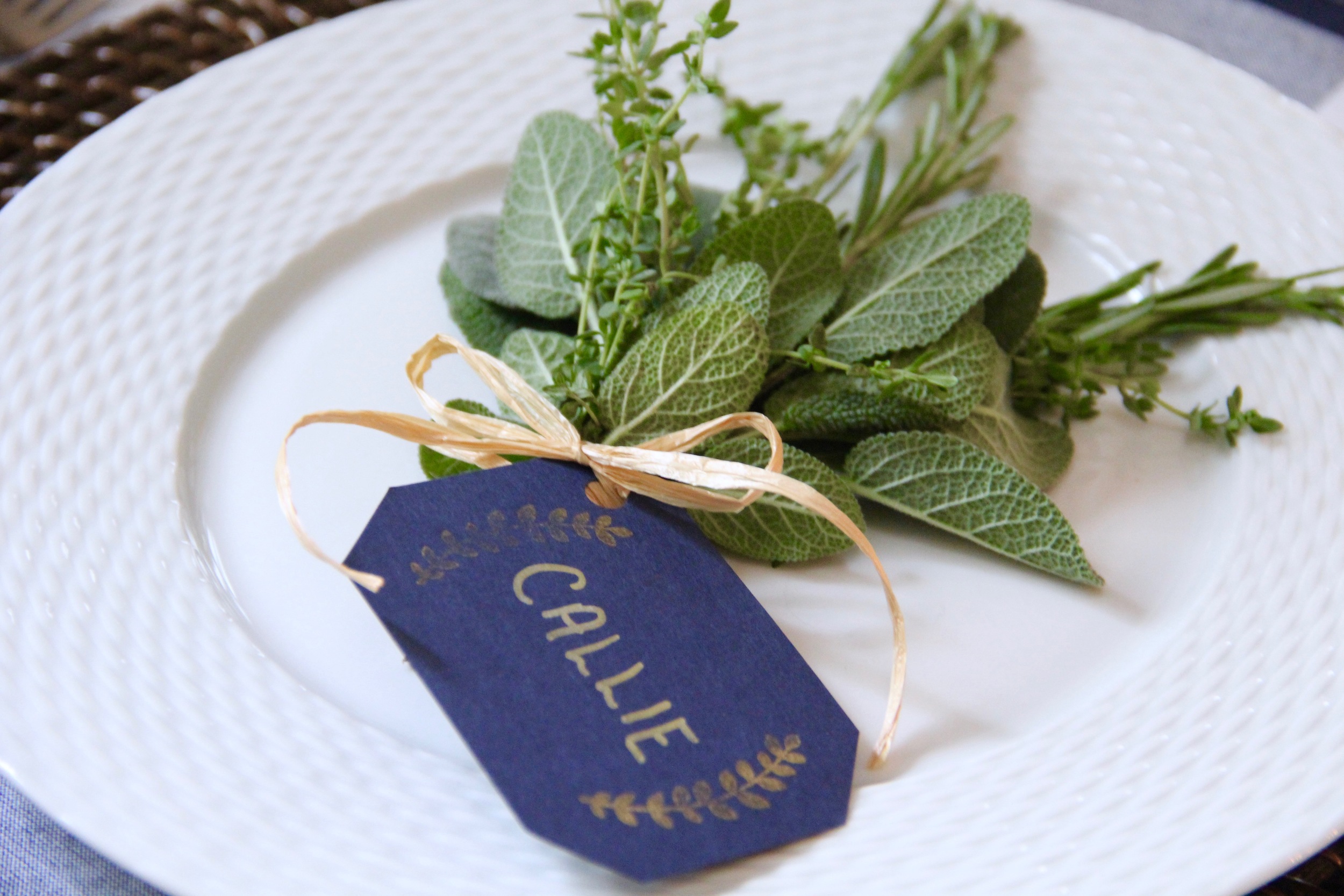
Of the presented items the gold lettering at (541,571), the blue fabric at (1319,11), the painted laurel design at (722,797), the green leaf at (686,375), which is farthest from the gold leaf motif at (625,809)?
the blue fabric at (1319,11)

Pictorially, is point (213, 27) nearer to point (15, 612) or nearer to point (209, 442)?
point (209, 442)

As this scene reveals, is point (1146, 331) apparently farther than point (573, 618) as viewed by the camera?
Yes

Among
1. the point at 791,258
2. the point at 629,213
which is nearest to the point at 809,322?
the point at 791,258

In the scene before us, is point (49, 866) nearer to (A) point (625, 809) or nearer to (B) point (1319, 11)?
(A) point (625, 809)

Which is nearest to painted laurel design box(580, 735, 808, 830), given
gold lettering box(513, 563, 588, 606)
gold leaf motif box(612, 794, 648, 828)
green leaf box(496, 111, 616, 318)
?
gold leaf motif box(612, 794, 648, 828)

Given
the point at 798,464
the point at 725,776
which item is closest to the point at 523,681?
the point at 725,776

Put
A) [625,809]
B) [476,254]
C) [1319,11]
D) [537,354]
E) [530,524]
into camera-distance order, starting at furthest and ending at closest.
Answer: [1319,11] → [476,254] → [537,354] → [530,524] → [625,809]

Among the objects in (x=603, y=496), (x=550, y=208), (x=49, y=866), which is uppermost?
(x=550, y=208)

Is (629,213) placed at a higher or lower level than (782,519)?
higher
